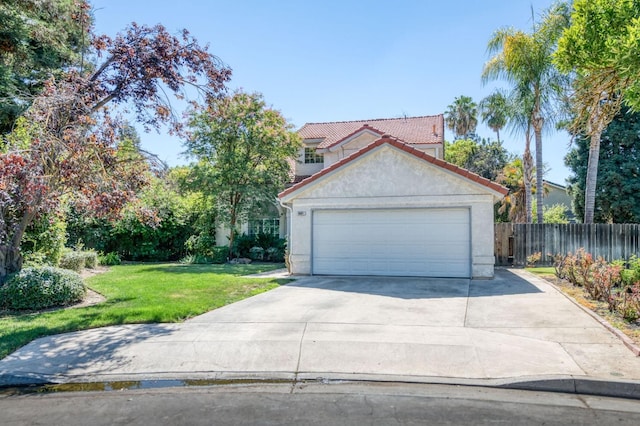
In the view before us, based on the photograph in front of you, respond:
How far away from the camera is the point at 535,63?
1842cm

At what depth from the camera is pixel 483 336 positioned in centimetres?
673

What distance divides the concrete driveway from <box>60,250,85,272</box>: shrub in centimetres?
892

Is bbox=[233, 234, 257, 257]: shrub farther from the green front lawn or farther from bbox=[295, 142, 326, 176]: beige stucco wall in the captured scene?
the green front lawn

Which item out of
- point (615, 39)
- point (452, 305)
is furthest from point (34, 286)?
point (615, 39)

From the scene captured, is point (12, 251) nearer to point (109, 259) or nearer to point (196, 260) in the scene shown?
point (109, 259)

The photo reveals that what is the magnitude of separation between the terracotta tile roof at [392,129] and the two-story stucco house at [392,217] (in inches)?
361

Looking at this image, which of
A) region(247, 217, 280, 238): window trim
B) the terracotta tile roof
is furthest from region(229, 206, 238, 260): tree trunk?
the terracotta tile roof

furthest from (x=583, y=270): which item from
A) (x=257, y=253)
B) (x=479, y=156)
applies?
(x=479, y=156)

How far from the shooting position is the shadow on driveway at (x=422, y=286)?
10383mm

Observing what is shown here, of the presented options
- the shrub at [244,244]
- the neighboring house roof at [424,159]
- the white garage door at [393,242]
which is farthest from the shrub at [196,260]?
the white garage door at [393,242]

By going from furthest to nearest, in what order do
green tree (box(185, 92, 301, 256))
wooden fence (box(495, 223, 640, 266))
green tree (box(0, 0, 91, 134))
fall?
green tree (box(185, 92, 301, 256))
green tree (box(0, 0, 91, 134))
wooden fence (box(495, 223, 640, 266))

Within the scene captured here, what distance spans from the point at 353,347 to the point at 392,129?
20.5 metres

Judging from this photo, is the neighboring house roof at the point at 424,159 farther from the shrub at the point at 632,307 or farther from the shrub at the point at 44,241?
the shrub at the point at 44,241

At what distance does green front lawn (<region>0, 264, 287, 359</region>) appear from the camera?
7586mm
